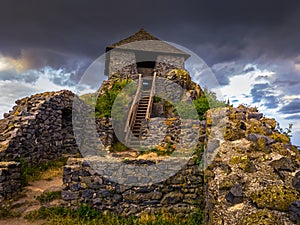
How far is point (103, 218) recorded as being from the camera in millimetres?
6152

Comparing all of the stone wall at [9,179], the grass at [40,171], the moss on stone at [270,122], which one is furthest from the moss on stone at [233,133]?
the grass at [40,171]

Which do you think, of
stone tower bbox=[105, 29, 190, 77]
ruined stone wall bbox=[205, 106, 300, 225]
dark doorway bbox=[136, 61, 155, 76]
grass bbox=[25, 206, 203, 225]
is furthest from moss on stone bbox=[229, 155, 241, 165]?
dark doorway bbox=[136, 61, 155, 76]

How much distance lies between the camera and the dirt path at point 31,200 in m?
6.59

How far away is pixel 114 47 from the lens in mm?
21844

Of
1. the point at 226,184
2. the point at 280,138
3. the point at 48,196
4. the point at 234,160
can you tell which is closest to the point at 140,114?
the point at 48,196

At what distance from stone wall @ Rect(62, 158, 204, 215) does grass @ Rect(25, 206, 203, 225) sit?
14cm

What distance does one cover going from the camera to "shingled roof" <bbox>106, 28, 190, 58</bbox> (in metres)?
21.5

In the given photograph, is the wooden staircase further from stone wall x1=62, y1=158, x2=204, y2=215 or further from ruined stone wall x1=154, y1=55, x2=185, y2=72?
stone wall x1=62, y1=158, x2=204, y2=215

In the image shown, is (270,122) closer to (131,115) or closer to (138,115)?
(131,115)

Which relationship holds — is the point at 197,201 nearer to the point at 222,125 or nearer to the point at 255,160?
the point at 222,125

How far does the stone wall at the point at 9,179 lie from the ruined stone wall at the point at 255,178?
6.29 m

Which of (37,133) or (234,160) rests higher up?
(37,133)

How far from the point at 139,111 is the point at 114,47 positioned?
8278 mm

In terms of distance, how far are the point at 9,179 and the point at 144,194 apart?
4306mm
